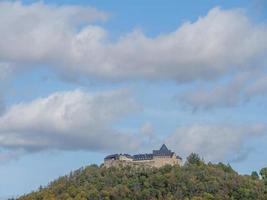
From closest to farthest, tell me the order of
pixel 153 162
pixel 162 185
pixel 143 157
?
1. pixel 162 185
2. pixel 153 162
3. pixel 143 157

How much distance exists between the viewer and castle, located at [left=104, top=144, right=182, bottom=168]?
190 metres

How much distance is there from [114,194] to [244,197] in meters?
31.7

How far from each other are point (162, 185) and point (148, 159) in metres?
27.7

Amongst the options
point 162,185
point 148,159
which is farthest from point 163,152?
point 162,185

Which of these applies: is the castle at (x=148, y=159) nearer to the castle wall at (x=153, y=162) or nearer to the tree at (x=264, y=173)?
the castle wall at (x=153, y=162)

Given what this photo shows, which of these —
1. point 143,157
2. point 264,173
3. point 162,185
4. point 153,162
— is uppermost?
point 143,157

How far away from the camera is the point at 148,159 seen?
631 feet

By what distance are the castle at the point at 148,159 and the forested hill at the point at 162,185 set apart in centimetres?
909

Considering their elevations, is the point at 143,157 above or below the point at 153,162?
above

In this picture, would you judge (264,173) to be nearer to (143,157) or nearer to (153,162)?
(153,162)

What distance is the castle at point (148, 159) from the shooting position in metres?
190

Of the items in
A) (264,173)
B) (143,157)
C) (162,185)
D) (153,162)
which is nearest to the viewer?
(162,185)

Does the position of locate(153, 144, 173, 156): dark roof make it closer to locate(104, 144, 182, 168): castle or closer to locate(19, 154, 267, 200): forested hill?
locate(104, 144, 182, 168): castle

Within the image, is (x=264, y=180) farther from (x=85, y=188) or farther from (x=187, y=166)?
(x=85, y=188)
